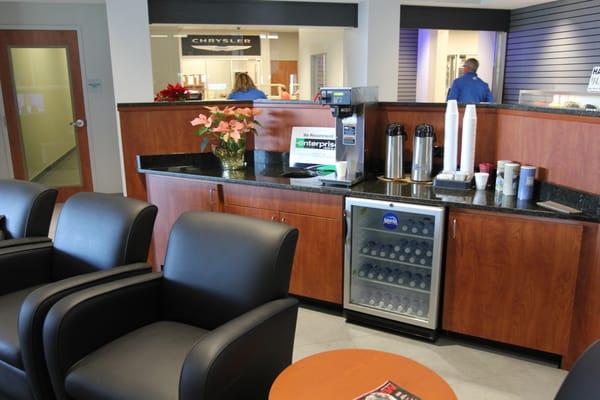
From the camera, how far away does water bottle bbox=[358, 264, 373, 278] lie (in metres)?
3.04

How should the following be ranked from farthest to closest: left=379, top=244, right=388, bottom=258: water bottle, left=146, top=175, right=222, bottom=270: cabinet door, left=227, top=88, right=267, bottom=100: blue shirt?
left=227, top=88, right=267, bottom=100: blue shirt
left=146, top=175, right=222, bottom=270: cabinet door
left=379, top=244, right=388, bottom=258: water bottle

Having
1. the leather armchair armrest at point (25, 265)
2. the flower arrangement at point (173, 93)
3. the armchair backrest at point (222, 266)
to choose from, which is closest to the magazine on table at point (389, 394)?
the armchair backrest at point (222, 266)

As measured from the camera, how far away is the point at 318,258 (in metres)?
3.08

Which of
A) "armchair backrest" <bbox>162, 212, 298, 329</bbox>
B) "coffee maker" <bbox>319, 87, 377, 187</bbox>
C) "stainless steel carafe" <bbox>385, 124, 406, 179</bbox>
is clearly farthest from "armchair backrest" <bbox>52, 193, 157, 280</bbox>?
"stainless steel carafe" <bbox>385, 124, 406, 179</bbox>

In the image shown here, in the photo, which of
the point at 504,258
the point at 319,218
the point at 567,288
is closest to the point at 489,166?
the point at 504,258

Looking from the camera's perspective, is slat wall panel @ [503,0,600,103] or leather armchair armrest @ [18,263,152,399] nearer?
leather armchair armrest @ [18,263,152,399]

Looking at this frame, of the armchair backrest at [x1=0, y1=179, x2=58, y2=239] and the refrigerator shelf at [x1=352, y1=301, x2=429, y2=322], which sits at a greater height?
the armchair backrest at [x1=0, y1=179, x2=58, y2=239]

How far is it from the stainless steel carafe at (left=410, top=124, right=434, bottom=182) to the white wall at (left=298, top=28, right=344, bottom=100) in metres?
4.28

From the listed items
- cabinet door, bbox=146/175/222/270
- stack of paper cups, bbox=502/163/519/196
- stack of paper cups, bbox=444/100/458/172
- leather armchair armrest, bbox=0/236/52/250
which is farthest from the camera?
cabinet door, bbox=146/175/222/270

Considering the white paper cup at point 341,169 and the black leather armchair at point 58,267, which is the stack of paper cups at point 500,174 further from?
the black leather armchair at point 58,267

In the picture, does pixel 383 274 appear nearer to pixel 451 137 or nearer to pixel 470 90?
pixel 451 137

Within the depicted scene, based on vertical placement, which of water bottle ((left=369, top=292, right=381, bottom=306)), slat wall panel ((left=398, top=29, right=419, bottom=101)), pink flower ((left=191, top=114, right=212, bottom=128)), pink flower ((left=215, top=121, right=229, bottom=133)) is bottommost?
water bottle ((left=369, top=292, right=381, bottom=306))

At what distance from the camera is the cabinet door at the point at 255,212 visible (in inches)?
125

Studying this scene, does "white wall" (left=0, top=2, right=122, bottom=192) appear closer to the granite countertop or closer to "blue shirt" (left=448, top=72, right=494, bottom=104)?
the granite countertop
